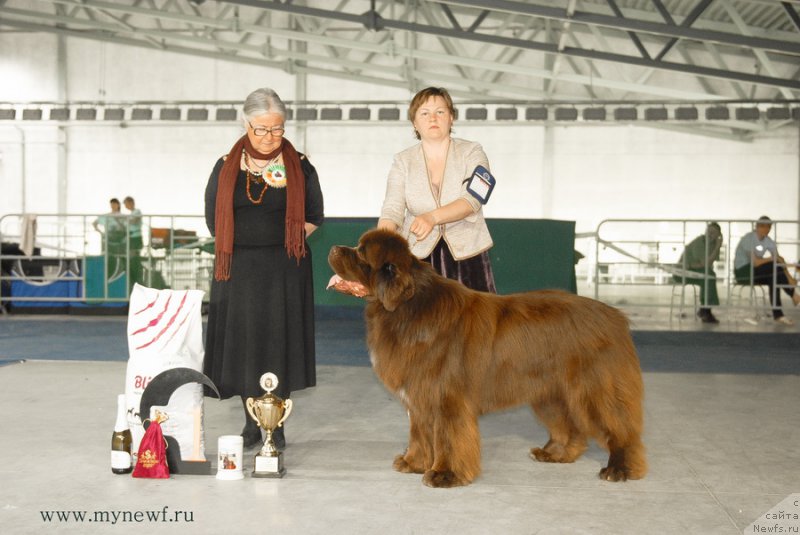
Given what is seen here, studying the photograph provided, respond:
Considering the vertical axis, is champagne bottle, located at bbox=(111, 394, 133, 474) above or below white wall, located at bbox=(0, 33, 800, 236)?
below

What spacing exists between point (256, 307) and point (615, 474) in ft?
5.73

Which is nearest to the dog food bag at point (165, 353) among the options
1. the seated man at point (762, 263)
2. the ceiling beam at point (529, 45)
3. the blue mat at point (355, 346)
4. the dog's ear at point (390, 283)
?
the dog's ear at point (390, 283)

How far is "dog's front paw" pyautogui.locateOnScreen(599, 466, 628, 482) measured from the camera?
3.34 m

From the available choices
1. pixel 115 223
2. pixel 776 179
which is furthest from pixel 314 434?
pixel 776 179

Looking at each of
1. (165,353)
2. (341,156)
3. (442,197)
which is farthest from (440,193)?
(341,156)

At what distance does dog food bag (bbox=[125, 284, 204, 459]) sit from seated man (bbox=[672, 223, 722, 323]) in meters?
8.06

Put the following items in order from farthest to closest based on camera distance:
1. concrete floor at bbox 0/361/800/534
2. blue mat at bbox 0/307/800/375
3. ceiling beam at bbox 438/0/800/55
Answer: ceiling beam at bbox 438/0/800/55
blue mat at bbox 0/307/800/375
concrete floor at bbox 0/361/800/534

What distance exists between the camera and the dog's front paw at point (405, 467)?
3.44 m

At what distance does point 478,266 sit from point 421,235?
446 mm

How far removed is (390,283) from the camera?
9.95 ft

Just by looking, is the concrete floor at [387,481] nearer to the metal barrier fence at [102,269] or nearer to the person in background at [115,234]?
the metal barrier fence at [102,269]

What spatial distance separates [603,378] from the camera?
10.9 feet

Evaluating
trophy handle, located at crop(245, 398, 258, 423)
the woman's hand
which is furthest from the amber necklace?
trophy handle, located at crop(245, 398, 258, 423)

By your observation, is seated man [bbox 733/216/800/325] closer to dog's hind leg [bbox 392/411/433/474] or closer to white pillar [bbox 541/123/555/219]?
dog's hind leg [bbox 392/411/433/474]
